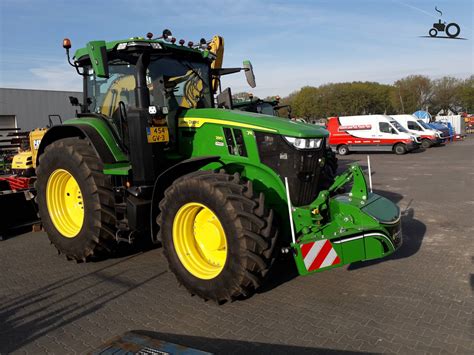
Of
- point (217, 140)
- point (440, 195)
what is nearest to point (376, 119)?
point (440, 195)

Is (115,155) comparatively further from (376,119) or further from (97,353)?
(376,119)

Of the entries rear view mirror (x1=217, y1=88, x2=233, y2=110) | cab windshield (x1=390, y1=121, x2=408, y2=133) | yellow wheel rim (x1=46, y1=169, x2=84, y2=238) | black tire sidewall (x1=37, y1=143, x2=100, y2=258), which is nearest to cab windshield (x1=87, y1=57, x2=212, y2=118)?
rear view mirror (x1=217, y1=88, x2=233, y2=110)

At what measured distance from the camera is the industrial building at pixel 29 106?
3350cm

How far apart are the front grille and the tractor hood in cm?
9

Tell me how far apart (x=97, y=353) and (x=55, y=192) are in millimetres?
3329

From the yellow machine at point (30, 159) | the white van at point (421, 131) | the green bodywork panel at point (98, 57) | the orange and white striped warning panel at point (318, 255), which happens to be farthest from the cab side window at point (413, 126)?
the green bodywork panel at point (98, 57)

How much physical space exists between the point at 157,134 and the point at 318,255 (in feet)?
7.30

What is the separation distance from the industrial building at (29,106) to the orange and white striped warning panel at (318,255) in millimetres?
32901

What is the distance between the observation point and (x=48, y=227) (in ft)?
19.2

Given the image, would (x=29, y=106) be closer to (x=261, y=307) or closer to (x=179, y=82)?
(x=179, y=82)

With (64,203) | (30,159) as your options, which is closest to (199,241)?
(64,203)

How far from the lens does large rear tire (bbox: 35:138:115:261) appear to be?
5.14 m

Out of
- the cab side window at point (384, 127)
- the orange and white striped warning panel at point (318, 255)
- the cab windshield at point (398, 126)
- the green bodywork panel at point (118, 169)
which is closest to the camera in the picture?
the orange and white striped warning panel at point (318, 255)

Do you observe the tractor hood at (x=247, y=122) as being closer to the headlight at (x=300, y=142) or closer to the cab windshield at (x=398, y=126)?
the headlight at (x=300, y=142)
